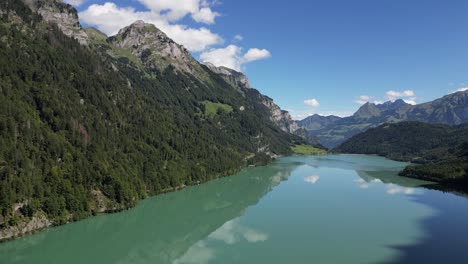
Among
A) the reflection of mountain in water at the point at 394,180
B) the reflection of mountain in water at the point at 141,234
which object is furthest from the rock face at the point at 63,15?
the reflection of mountain in water at the point at 394,180

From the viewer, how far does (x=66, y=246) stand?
49750 millimetres

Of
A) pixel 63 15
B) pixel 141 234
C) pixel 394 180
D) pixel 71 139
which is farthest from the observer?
pixel 63 15

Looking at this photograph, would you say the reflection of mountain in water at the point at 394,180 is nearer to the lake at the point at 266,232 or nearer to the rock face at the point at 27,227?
the lake at the point at 266,232

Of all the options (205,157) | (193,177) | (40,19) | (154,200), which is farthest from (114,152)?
(40,19)

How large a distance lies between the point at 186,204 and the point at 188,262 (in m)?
38.3

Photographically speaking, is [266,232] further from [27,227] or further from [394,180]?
[394,180]

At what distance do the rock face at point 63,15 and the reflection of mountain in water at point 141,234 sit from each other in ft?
284

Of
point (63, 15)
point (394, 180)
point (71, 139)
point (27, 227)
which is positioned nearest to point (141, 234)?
point (27, 227)

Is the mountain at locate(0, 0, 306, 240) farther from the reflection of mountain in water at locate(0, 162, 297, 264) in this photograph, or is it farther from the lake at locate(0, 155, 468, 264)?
the lake at locate(0, 155, 468, 264)

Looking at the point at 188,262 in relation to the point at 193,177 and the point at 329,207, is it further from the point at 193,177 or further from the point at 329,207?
the point at 193,177

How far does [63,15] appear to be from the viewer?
150875 mm

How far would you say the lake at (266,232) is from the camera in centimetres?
4606

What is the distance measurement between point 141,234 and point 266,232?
19.4 metres

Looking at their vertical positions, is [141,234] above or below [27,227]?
below
